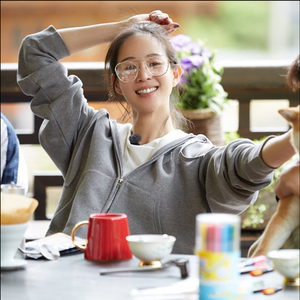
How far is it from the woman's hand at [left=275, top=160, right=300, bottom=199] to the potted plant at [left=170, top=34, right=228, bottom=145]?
5.00 ft

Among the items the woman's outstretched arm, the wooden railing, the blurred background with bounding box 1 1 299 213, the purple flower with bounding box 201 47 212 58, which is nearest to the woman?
the woman's outstretched arm

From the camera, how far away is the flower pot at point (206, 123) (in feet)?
8.65

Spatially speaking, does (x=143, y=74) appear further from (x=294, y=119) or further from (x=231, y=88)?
(x=231, y=88)

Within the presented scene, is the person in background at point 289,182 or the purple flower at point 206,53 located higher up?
the purple flower at point 206,53

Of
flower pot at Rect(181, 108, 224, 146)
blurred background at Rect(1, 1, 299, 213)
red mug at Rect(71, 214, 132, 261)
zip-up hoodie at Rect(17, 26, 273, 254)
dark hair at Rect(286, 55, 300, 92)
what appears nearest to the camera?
red mug at Rect(71, 214, 132, 261)

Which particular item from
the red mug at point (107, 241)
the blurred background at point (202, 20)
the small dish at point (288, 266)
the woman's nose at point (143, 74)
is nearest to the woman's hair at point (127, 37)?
the woman's nose at point (143, 74)

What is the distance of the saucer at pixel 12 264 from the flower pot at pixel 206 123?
1.63 m

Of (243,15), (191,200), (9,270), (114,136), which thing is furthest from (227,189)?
(243,15)

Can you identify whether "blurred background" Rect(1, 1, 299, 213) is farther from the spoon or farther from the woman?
the spoon

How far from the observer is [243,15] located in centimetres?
1045

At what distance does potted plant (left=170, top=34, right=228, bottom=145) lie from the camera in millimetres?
2646

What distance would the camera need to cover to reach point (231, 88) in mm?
2898

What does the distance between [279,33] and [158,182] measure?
9441 mm

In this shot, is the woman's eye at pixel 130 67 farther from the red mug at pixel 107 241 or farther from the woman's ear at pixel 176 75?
the red mug at pixel 107 241
